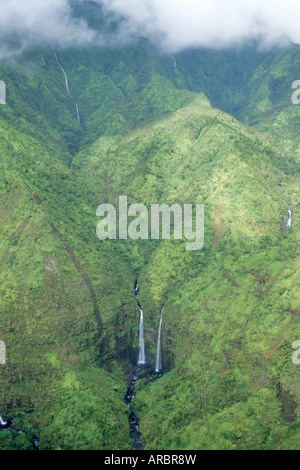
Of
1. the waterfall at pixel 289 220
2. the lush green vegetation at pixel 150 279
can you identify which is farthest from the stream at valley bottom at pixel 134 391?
the waterfall at pixel 289 220

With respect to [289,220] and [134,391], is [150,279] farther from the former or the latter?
[289,220]

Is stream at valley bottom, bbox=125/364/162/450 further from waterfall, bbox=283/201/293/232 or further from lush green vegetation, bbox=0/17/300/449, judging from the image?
waterfall, bbox=283/201/293/232

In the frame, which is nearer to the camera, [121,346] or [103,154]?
[121,346]

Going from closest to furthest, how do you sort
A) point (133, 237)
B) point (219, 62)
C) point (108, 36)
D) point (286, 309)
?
1. point (286, 309)
2. point (133, 237)
3. point (108, 36)
4. point (219, 62)

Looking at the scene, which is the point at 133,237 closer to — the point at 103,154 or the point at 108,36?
the point at 103,154

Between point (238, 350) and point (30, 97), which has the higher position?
point (30, 97)

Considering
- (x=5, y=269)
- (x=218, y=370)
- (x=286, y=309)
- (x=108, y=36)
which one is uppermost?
(x=108, y=36)

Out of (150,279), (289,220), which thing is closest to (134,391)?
(150,279)

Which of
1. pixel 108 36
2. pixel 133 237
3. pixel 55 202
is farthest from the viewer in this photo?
pixel 108 36

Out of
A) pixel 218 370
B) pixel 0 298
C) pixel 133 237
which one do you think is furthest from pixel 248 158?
pixel 0 298
